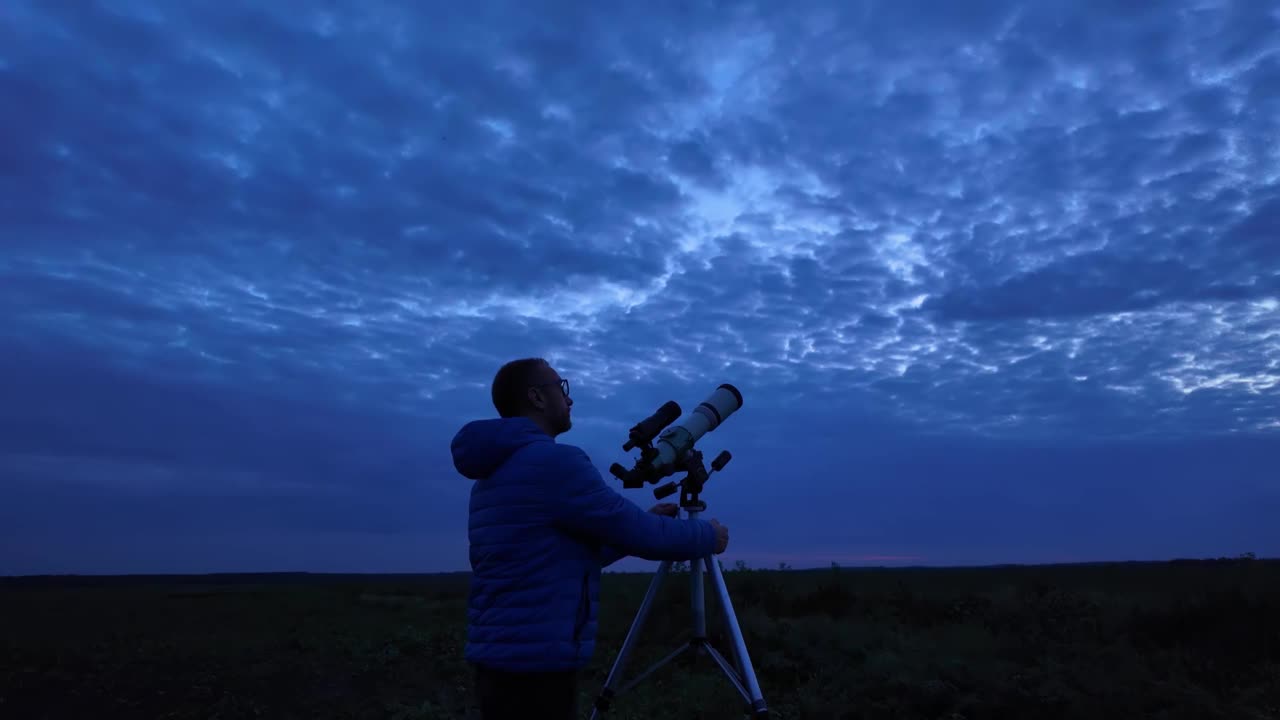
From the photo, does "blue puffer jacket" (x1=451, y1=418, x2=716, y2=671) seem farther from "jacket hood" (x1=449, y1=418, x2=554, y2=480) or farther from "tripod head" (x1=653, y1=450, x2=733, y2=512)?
"tripod head" (x1=653, y1=450, x2=733, y2=512)

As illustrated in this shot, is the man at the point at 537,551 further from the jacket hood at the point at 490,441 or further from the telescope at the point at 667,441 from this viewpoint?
the telescope at the point at 667,441

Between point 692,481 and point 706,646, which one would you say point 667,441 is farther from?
point 706,646

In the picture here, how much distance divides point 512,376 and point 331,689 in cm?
745

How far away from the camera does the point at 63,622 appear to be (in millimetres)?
19328

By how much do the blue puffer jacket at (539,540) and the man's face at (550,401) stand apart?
0.22 meters

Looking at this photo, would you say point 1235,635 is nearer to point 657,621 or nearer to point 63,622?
point 657,621

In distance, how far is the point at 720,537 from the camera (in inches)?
128

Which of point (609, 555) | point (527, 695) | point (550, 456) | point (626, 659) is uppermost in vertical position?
point (550, 456)

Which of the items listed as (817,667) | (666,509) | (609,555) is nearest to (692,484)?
(666,509)

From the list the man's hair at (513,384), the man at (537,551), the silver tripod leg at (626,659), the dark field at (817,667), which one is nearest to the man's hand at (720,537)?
the man at (537,551)

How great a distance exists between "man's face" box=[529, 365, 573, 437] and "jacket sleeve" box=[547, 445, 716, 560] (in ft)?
1.10

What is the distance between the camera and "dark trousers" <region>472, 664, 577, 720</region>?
288cm

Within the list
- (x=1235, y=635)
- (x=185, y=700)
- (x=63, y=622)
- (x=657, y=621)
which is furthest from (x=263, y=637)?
(x=1235, y=635)

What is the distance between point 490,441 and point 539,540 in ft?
1.39
